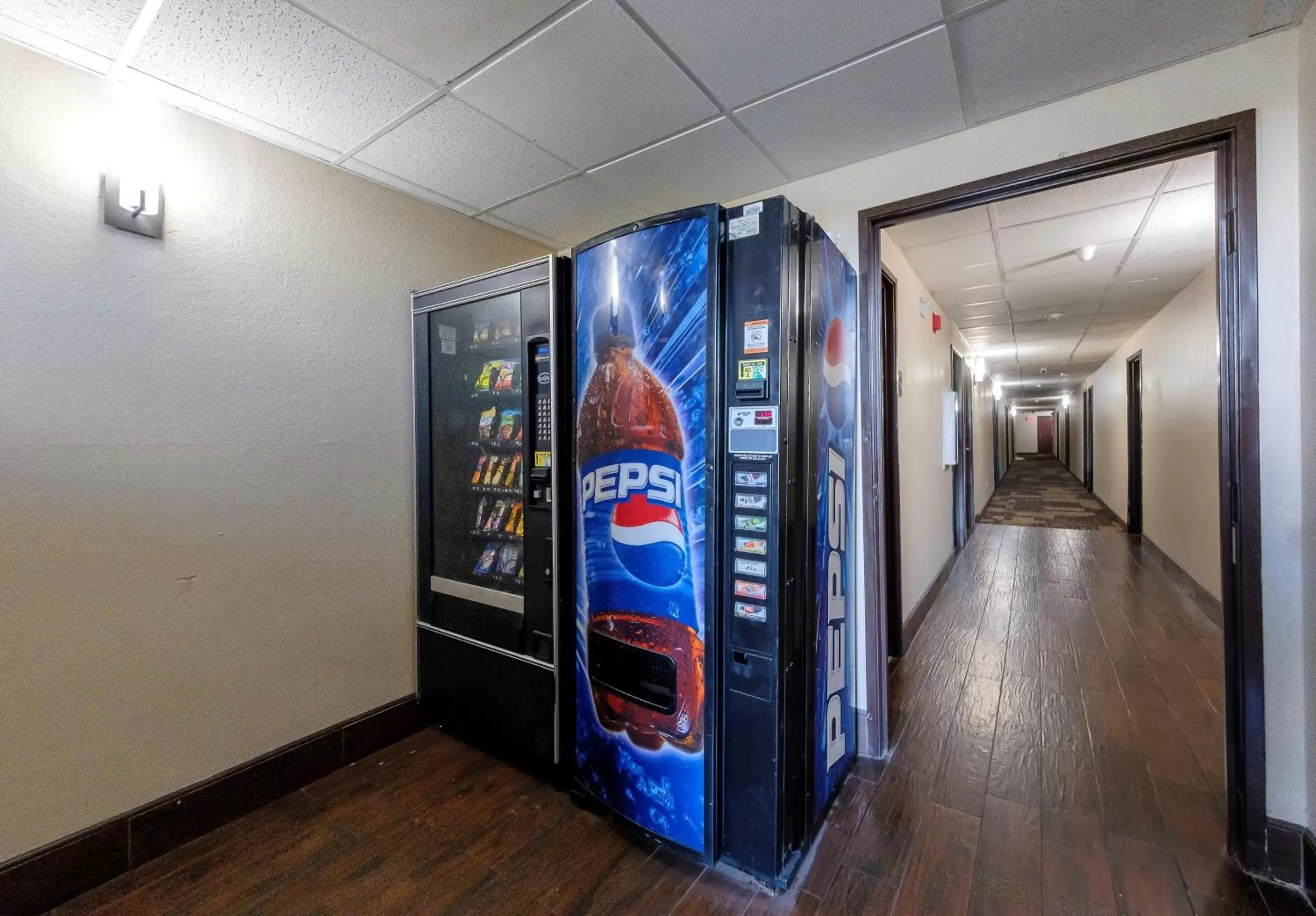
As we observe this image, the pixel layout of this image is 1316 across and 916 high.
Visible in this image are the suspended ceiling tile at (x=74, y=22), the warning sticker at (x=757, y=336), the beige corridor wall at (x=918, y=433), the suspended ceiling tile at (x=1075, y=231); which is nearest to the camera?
the suspended ceiling tile at (x=74, y=22)

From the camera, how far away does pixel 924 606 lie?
399 centimetres

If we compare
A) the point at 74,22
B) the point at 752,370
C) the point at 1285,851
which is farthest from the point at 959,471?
the point at 74,22

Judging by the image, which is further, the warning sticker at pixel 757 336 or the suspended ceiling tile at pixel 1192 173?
the suspended ceiling tile at pixel 1192 173

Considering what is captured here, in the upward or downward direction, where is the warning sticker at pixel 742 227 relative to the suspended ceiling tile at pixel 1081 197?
downward

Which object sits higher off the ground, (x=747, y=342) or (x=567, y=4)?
(x=567, y=4)

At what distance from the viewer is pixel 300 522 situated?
2.15 meters

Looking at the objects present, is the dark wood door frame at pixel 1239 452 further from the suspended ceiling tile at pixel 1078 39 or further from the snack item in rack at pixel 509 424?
the snack item in rack at pixel 509 424

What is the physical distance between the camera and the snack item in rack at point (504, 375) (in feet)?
7.26

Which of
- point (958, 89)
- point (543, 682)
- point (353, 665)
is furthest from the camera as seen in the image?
point (353, 665)

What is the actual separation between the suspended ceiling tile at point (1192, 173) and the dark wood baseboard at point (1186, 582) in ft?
7.66

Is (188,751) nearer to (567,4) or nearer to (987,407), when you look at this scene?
(567,4)

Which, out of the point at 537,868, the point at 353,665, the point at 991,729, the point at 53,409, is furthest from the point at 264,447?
the point at 991,729

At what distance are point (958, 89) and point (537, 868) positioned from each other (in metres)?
2.96

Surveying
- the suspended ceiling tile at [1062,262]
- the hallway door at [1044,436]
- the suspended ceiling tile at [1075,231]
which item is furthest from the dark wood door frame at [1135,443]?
the hallway door at [1044,436]
